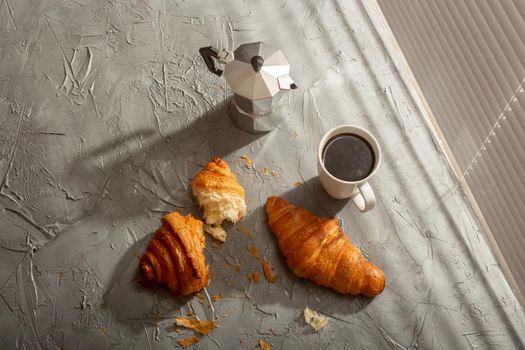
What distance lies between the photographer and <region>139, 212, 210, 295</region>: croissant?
0.99 m

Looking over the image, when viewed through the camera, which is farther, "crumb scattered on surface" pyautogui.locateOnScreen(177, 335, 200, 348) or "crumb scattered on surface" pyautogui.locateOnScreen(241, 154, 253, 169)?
"crumb scattered on surface" pyautogui.locateOnScreen(241, 154, 253, 169)

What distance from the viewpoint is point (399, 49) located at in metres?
1.22

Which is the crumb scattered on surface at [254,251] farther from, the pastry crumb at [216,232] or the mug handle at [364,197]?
the mug handle at [364,197]

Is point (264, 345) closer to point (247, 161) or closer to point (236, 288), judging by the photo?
point (236, 288)

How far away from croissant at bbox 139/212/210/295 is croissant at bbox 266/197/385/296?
0.16m

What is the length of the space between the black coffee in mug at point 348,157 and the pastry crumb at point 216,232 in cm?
24

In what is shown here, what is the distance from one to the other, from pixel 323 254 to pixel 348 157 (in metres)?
0.19

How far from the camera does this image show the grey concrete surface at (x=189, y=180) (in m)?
1.01

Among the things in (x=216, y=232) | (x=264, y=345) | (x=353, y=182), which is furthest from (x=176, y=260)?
(x=353, y=182)

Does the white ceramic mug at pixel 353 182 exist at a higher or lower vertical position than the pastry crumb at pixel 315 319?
higher

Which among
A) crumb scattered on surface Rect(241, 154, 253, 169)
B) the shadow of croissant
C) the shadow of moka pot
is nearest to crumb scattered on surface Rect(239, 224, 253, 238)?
the shadow of croissant

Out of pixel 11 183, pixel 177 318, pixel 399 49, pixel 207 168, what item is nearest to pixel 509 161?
pixel 399 49

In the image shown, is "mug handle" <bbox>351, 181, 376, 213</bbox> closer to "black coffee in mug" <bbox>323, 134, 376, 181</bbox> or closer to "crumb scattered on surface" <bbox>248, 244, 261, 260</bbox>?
"black coffee in mug" <bbox>323, 134, 376, 181</bbox>

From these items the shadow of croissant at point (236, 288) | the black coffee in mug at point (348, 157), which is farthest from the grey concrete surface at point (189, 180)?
the black coffee in mug at point (348, 157)
